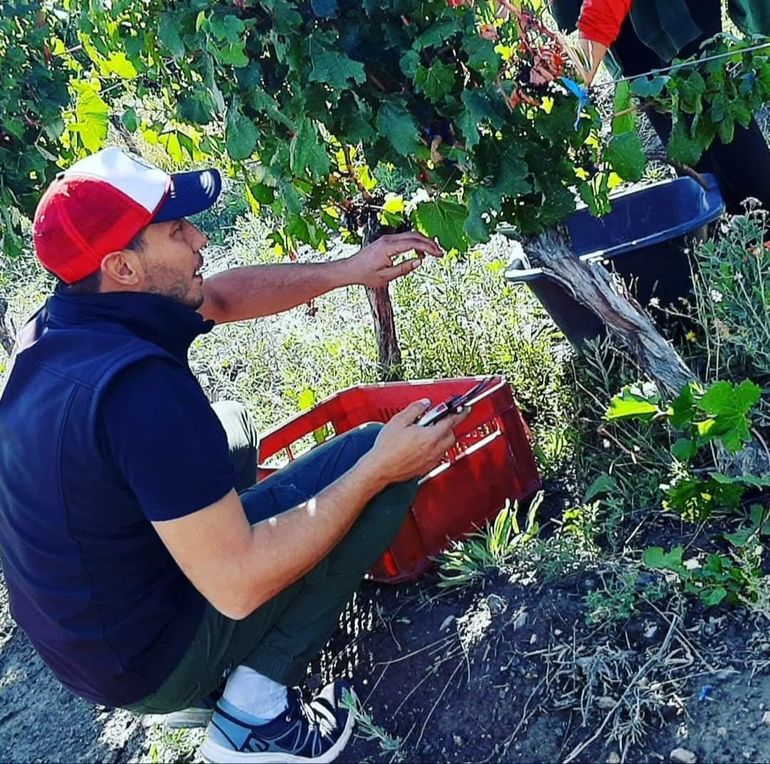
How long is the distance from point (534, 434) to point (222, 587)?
144 centimetres

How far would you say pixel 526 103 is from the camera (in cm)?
224

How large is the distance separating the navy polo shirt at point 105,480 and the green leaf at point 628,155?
3.30 feet

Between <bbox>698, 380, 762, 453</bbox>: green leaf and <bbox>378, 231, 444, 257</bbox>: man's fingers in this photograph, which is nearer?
<bbox>698, 380, 762, 453</bbox>: green leaf

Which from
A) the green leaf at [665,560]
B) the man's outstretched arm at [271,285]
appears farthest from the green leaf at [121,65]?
the green leaf at [665,560]

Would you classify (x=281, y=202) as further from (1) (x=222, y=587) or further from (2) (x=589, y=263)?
(1) (x=222, y=587)

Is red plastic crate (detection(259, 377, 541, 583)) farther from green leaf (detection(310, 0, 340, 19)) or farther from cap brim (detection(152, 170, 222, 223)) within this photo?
green leaf (detection(310, 0, 340, 19))

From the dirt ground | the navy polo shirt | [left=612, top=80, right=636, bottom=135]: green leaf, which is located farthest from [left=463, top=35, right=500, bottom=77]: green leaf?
the dirt ground

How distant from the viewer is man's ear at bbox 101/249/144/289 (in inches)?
77.0

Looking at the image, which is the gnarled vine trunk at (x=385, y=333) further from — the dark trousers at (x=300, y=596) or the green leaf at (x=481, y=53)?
the green leaf at (x=481, y=53)

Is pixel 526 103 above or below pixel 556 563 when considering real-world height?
above

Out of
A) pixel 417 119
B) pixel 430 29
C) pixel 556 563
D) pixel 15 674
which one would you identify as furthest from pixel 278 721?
pixel 430 29

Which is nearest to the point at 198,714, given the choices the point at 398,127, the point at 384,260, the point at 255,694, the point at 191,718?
the point at 191,718

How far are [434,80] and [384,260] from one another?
58 centimetres

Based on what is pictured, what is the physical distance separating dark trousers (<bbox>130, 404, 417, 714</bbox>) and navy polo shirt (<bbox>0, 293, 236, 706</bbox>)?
0.11 meters
